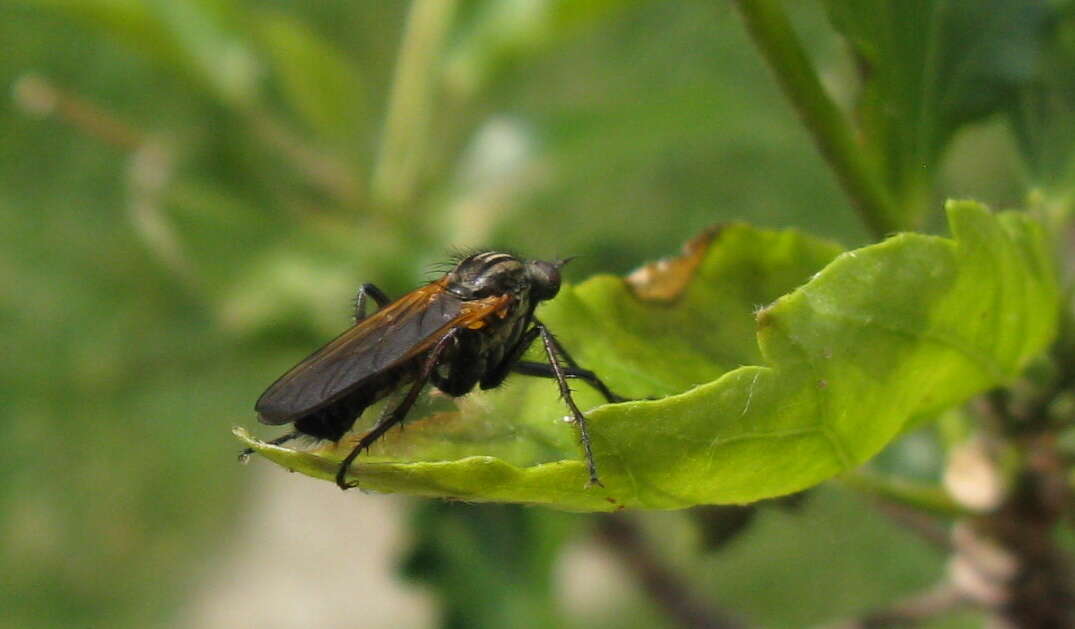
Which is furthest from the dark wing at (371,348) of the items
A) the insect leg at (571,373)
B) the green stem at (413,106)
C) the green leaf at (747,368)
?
the green stem at (413,106)

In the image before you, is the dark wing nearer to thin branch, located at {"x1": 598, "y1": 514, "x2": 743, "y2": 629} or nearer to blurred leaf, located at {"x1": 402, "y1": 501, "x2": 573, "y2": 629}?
blurred leaf, located at {"x1": 402, "y1": 501, "x2": 573, "y2": 629}

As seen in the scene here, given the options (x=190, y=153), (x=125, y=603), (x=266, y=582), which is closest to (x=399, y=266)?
(x=190, y=153)

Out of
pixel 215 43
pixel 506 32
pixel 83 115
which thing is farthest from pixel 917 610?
pixel 83 115

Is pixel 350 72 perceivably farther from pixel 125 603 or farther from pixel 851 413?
pixel 125 603

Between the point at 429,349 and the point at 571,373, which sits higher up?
the point at 429,349

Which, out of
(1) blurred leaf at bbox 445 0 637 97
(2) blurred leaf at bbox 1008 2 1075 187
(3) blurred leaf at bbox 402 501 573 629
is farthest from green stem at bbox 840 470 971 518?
(1) blurred leaf at bbox 445 0 637 97

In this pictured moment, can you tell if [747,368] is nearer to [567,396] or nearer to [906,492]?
[567,396]
